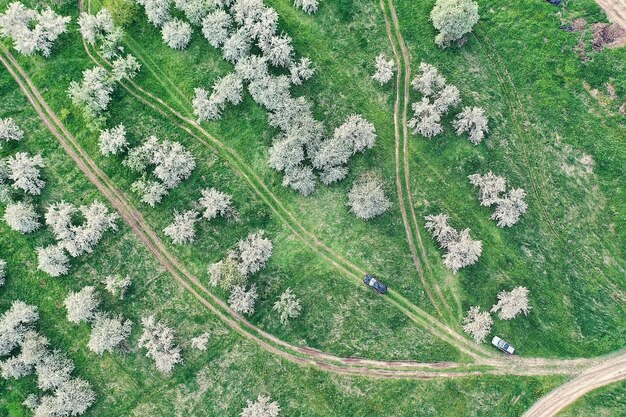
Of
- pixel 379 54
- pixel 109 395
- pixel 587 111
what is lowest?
pixel 587 111

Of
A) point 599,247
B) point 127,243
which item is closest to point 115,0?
point 127,243

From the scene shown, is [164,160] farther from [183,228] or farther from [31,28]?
[31,28]

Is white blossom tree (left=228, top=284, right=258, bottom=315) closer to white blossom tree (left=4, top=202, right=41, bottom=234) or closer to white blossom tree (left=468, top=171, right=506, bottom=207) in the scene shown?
white blossom tree (left=4, top=202, right=41, bottom=234)

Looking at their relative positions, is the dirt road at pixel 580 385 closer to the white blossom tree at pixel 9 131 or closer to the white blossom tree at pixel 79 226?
the white blossom tree at pixel 79 226

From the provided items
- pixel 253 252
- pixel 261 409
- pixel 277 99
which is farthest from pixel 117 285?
pixel 277 99

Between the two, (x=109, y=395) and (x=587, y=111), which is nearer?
(x=109, y=395)

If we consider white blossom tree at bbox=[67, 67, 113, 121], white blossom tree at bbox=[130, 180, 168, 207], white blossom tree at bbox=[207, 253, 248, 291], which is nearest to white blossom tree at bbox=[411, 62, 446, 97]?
white blossom tree at bbox=[207, 253, 248, 291]

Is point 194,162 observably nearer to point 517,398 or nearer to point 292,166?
point 292,166
